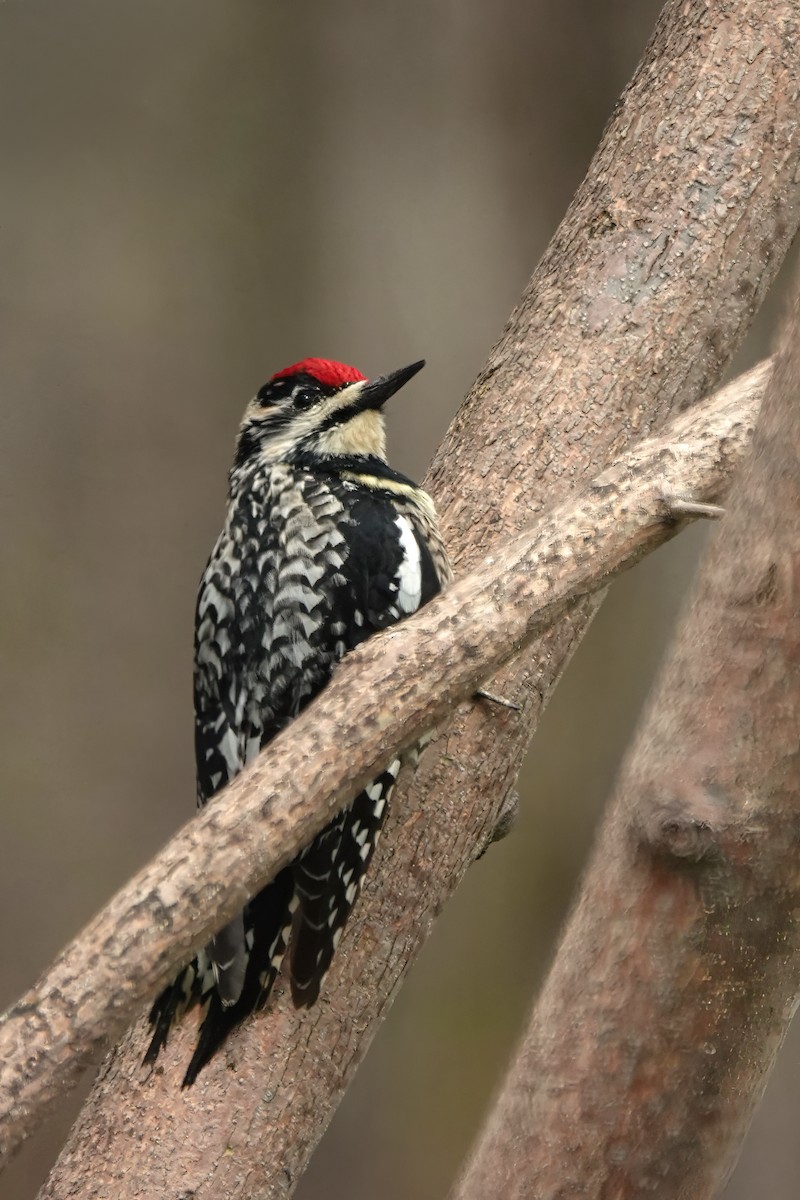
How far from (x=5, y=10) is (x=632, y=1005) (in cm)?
331

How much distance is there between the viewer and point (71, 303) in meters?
3.20

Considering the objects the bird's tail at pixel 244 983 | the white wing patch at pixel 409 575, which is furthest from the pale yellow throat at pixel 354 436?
the bird's tail at pixel 244 983

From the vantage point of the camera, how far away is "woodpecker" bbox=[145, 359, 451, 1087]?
1623 mm

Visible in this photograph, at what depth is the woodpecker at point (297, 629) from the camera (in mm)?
1623

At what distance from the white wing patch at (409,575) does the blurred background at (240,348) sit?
5.24 feet

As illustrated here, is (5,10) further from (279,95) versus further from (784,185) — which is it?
(784,185)

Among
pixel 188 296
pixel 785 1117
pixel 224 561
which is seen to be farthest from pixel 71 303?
pixel 785 1117

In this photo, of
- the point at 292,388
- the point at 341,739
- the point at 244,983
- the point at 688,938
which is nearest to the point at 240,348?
the point at 292,388

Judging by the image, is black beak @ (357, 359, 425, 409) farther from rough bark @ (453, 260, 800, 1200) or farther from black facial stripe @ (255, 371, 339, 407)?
rough bark @ (453, 260, 800, 1200)

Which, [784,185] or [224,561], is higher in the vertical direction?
[784,185]

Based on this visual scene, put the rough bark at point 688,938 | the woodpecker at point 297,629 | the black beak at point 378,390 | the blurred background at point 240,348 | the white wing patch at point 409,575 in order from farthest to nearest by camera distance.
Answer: the blurred background at point 240,348
the black beak at point 378,390
the white wing patch at point 409,575
the woodpecker at point 297,629
the rough bark at point 688,938

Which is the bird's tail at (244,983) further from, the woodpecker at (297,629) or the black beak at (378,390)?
the black beak at (378,390)

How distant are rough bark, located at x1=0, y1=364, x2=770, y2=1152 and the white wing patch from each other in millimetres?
514

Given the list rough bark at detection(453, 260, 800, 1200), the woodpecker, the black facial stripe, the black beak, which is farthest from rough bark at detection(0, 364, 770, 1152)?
the black facial stripe
